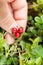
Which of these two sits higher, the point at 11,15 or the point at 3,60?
the point at 11,15


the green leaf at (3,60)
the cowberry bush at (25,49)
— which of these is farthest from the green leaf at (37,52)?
the green leaf at (3,60)

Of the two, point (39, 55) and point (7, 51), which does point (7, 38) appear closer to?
point (7, 51)

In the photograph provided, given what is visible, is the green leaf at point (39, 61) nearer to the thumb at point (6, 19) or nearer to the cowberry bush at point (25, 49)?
the cowberry bush at point (25, 49)

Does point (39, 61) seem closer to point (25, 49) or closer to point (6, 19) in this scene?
point (25, 49)

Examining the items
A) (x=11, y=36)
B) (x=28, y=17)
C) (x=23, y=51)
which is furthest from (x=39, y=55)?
(x=28, y=17)

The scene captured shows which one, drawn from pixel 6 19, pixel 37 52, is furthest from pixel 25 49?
pixel 6 19

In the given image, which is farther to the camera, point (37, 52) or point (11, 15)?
point (11, 15)
